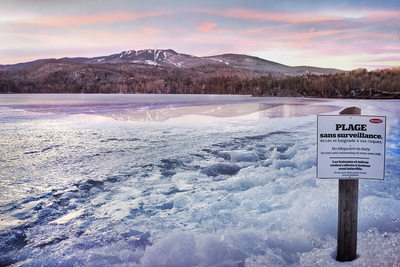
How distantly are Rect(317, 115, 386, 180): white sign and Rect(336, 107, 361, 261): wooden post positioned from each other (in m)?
0.10

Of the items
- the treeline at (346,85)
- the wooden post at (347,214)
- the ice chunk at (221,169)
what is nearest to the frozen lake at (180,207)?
the ice chunk at (221,169)

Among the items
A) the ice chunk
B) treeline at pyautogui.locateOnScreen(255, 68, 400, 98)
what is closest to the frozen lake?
the ice chunk

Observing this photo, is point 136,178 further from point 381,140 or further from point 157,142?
point 381,140

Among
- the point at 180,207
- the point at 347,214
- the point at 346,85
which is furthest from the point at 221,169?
the point at 346,85

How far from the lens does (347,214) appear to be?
2.68 meters

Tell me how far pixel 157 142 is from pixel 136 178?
311 cm

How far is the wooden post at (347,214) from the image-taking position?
2.64 metres

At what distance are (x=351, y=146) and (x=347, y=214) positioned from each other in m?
0.59

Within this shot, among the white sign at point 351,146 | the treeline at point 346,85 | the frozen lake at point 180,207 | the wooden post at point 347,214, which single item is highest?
the treeline at point 346,85

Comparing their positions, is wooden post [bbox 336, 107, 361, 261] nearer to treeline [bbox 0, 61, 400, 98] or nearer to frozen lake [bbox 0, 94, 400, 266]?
frozen lake [bbox 0, 94, 400, 266]

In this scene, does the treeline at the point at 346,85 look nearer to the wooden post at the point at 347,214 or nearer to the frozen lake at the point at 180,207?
the frozen lake at the point at 180,207

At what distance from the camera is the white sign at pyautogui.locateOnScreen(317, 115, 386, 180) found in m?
2.53

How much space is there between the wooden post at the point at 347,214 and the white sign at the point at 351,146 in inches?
4.1

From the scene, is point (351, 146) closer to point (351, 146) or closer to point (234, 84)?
point (351, 146)
